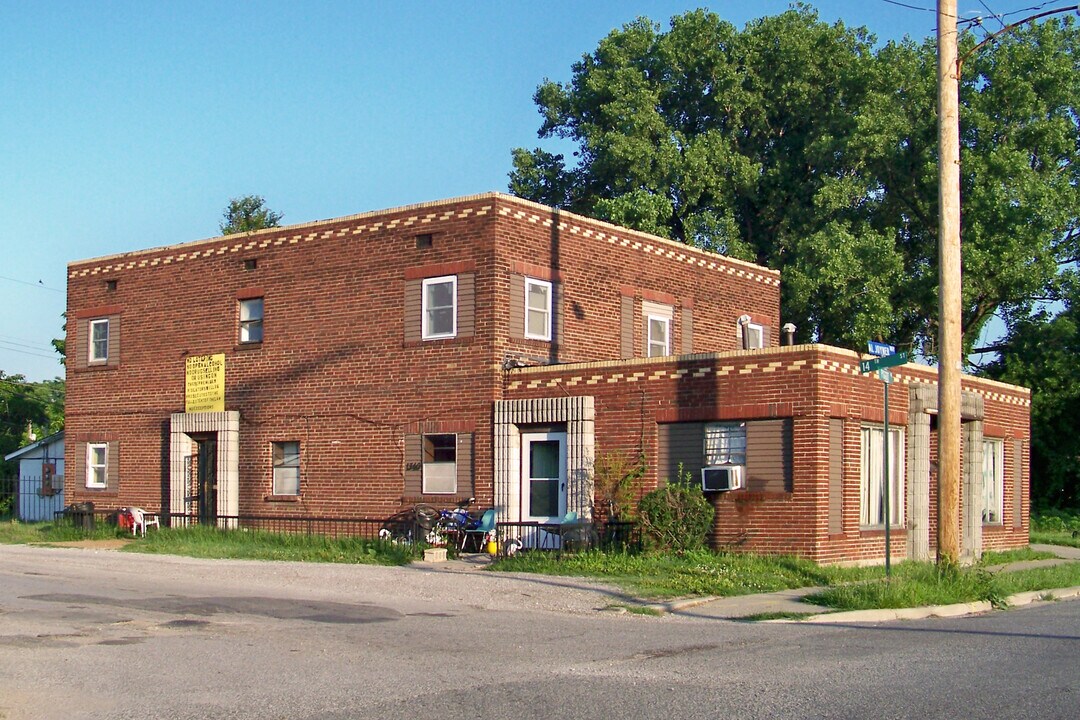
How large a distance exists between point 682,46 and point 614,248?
61.3ft

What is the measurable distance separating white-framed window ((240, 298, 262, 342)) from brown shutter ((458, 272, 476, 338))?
215 inches

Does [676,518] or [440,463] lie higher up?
[440,463]

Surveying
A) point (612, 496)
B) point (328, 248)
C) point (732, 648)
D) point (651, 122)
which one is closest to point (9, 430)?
point (651, 122)

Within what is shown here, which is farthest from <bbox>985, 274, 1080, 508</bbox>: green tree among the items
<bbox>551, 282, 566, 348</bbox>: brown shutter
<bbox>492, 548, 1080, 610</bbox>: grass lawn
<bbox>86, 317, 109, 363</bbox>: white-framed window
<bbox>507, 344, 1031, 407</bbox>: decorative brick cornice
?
<bbox>86, 317, 109, 363</bbox>: white-framed window

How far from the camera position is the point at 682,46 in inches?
1679

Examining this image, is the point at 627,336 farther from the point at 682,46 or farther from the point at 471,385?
the point at 682,46

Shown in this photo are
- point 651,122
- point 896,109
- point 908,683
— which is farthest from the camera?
point 651,122

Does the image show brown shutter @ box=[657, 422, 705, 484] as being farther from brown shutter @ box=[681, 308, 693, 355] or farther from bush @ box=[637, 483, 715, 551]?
brown shutter @ box=[681, 308, 693, 355]

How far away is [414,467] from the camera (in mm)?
24500

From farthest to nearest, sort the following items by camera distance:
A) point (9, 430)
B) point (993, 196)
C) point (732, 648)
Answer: point (9, 430) → point (993, 196) → point (732, 648)

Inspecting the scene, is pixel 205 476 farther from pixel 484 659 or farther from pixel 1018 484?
pixel 484 659

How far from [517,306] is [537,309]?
0.68m

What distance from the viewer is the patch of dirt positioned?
84.4 ft

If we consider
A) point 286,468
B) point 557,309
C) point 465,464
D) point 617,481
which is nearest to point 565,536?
point 617,481
